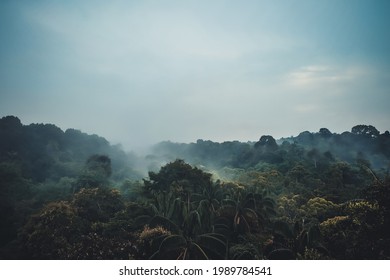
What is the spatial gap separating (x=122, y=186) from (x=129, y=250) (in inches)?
1440

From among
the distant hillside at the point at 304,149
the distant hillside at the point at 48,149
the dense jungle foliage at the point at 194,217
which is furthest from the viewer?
the distant hillside at the point at 304,149

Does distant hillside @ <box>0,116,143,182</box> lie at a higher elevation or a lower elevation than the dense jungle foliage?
higher

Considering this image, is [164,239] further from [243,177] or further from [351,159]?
[351,159]

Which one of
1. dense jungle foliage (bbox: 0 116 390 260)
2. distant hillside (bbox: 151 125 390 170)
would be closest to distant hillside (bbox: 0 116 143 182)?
dense jungle foliage (bbox: 0 116 390 260)

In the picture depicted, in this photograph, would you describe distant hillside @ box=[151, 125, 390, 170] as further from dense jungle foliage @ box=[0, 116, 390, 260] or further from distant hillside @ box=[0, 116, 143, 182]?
distant hillside @ box=[0, 116, 143, 182]


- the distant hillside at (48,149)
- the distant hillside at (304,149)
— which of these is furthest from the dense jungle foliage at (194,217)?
the distant hillside at (304,149)

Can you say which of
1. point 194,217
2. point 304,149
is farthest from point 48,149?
point 194,217

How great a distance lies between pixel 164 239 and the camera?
11.8 metres

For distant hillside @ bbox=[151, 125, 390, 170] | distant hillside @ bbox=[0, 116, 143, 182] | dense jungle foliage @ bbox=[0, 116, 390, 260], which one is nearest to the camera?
dense jungle foliage @ bbox=[0, 116, 390, 260]

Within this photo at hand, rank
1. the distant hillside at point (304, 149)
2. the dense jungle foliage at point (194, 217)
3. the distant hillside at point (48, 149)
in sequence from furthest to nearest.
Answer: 1. the distant hillside at point (304, 149)
2. the distant hillside at point (48, 149)
3. the dense jungle foliage at point (194, 217)

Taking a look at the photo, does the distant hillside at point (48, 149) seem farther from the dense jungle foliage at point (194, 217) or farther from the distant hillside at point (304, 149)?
the distant hillside at point (304, 149)

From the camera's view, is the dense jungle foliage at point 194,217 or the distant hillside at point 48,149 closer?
the dense jungle foliage at point 194,217
